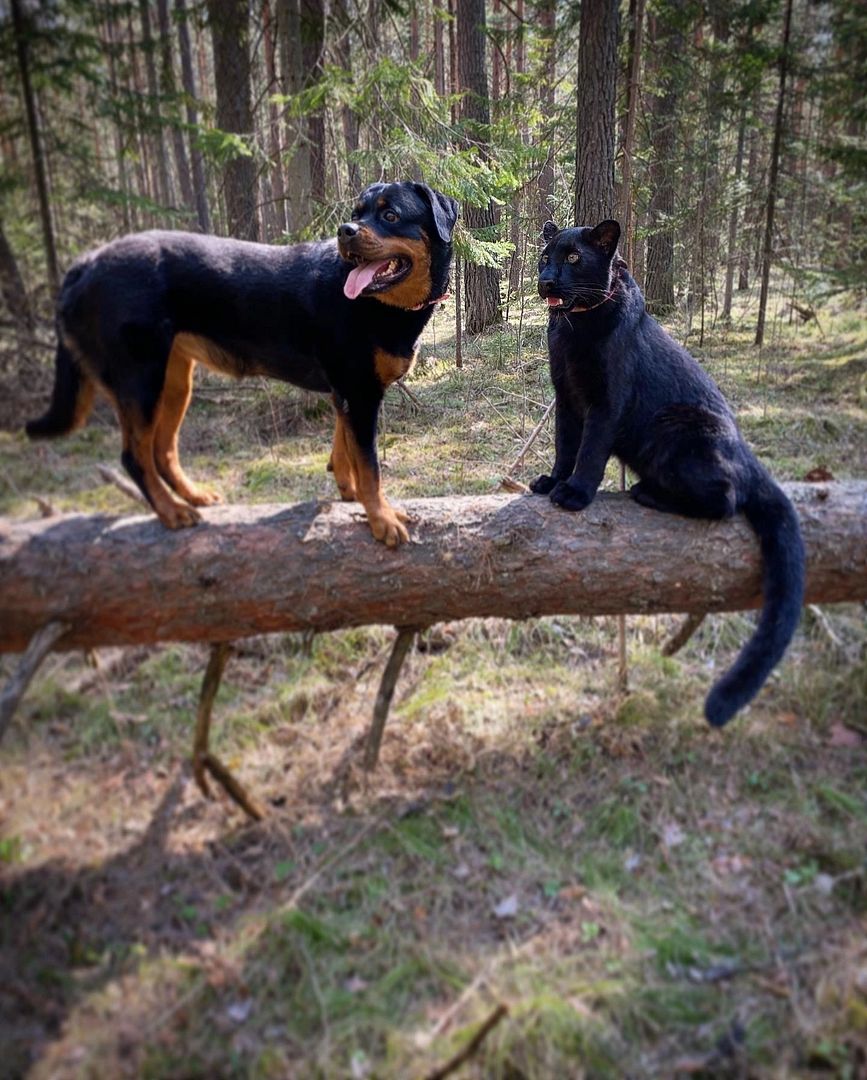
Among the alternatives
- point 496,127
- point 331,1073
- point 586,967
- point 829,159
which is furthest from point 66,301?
point 829,159

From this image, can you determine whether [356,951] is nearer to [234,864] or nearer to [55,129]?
[234,864]

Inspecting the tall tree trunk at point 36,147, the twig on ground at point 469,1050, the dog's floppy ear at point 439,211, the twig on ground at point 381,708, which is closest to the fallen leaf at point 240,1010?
the twig on ground at point 469,1050

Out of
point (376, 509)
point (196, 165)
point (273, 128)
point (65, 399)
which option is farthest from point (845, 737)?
point (196, 165)

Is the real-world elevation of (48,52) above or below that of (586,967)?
above

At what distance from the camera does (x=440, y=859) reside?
327 centimetres

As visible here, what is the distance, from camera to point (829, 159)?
11578 millimetres

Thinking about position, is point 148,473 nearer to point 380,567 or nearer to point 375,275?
point 380,567

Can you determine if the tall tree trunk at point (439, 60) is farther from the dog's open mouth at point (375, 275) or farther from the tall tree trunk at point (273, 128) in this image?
the dog's open mouth at point (375, 275)

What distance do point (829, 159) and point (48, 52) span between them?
39.3 ft

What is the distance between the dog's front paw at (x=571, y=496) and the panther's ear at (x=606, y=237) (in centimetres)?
137

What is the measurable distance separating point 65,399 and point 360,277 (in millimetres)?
1643

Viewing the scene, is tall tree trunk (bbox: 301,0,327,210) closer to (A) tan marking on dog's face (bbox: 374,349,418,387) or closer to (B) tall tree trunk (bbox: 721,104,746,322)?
(A) tan marking on dog's face (bbox: 374,349,418,387)

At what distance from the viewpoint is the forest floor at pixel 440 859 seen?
2.45m

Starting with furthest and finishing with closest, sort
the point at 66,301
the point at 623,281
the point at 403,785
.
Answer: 1. the point at 623,281
2. the point at 403,785
3. the point at 66,301
